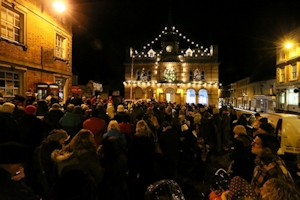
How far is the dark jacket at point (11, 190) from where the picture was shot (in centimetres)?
212

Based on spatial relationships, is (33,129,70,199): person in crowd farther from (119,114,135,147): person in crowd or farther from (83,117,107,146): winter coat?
(119,114,135,147): person in crowd

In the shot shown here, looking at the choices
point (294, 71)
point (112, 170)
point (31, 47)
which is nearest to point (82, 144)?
point (112, 170)

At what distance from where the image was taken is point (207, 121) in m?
9.99

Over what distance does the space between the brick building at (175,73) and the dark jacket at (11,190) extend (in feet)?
138

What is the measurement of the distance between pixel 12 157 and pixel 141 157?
348 centimetres

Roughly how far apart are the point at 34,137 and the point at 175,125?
3815 mm

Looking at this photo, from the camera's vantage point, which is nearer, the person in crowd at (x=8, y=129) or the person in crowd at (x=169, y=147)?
the person in crowd at (x=8, y=129)

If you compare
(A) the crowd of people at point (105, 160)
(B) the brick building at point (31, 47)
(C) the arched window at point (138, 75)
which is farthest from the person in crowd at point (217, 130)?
(C) the arched window at point (138, 75)

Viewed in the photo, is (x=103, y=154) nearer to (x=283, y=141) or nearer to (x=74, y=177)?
(x=74, y=177)

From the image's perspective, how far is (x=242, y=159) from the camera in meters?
4.68

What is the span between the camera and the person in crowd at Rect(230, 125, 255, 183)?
4492mm

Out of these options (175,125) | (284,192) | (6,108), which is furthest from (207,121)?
(284,192)

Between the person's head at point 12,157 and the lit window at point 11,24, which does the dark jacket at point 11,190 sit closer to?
the person's head at point 12,157

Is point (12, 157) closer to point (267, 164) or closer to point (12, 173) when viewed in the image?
point (12, 173)
